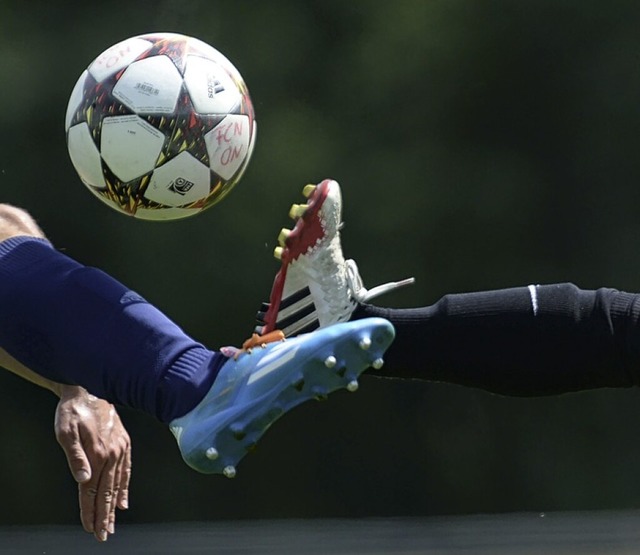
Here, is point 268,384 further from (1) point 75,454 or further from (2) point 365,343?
(1) point 75,454

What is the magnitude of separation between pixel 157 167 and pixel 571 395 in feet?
12.8

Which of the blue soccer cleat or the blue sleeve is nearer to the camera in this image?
the blue soccer cleat

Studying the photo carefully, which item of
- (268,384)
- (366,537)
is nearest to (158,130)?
(268,384)

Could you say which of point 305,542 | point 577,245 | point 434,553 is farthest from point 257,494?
point 577,245

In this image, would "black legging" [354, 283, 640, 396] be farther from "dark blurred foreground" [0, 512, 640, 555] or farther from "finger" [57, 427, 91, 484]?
"dark blurred foreground" [0, 512, 640, 555]

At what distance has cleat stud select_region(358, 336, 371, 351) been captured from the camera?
244cm

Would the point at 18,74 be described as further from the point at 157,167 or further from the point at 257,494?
the point at 157,167

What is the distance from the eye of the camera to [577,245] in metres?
6.85

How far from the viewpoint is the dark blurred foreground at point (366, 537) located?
18.4 feet

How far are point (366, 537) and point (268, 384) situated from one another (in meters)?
3.65

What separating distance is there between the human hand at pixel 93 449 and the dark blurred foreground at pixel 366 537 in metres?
2.54

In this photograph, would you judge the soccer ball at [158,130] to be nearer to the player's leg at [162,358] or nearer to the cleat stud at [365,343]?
the player's leg at [162,358]

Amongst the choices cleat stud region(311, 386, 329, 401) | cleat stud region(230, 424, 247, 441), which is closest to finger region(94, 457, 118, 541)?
cleat stud region(230, 424, 247, 441)

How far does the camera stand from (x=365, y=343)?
2.44 m
